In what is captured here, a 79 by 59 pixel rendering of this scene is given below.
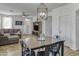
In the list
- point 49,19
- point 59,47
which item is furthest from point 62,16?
point 59,47

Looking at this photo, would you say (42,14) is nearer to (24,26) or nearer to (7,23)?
(24,26)

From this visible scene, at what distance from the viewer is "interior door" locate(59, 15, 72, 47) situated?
9.22ft

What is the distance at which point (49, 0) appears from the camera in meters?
1.89

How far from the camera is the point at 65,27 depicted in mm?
2928

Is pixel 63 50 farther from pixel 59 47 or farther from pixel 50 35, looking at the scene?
pixel 50 35

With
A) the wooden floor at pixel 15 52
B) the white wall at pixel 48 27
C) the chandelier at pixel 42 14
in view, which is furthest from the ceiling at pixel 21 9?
the wooden floor at pixel 15 52

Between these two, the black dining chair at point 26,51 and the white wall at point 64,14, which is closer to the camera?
the black dining chair at point 26,51

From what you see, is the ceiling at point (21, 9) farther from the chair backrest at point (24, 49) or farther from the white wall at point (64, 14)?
the chair backrest at point (24, 49)

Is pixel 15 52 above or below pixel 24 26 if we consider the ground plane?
below

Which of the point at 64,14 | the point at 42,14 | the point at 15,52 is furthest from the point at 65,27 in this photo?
the point at 15,52

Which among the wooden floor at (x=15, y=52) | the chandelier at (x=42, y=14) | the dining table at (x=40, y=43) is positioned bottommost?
the wooden floor at (x=15, y=52)

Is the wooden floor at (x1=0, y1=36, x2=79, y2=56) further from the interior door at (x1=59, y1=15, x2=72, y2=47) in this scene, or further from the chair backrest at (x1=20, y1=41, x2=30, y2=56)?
the interior door at (x1=59, y1=15, x2=72, y2=47)

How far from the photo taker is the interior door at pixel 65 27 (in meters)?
2.81

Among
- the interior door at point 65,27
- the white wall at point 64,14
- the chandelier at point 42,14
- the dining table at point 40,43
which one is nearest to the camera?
the dining table at point 40,43
